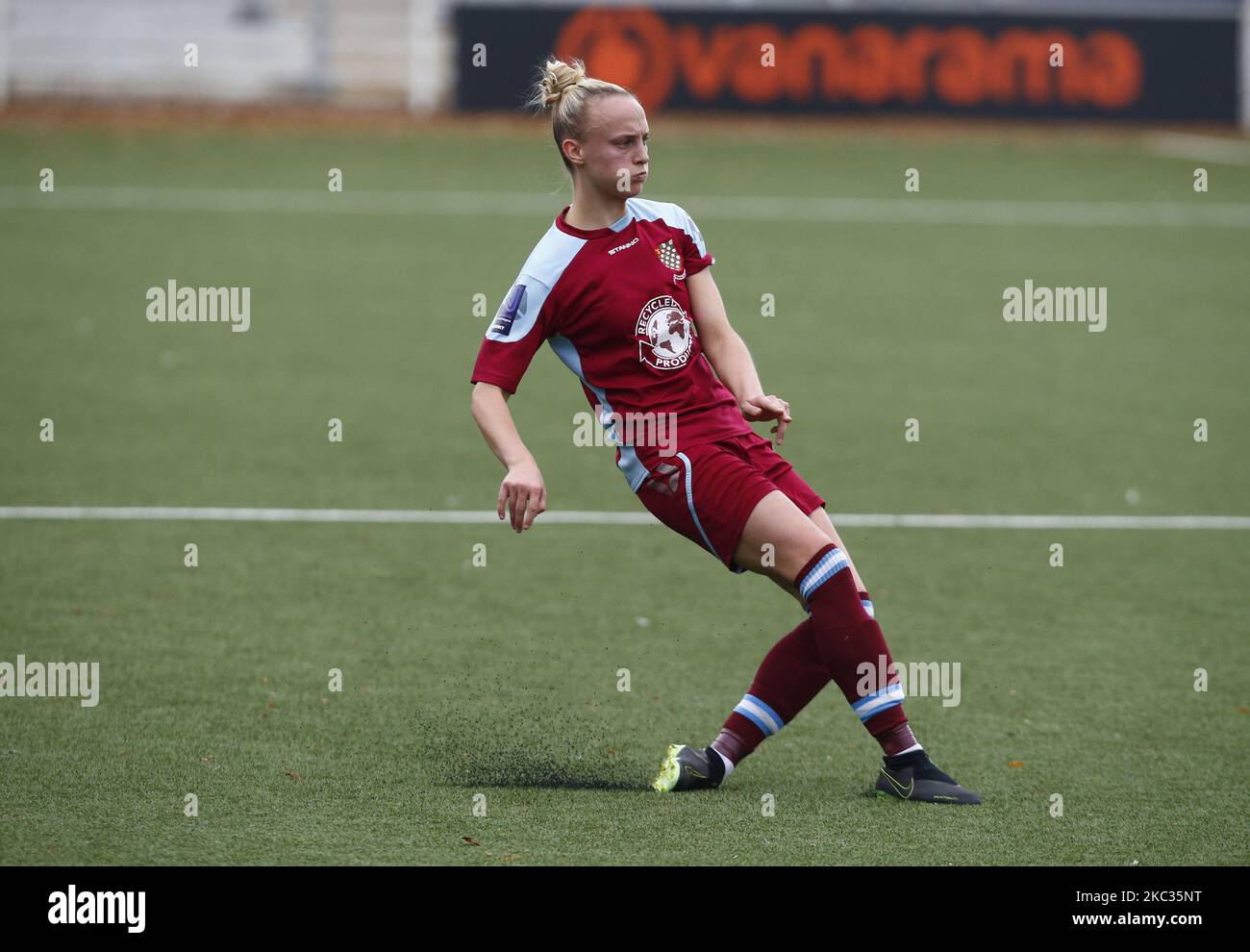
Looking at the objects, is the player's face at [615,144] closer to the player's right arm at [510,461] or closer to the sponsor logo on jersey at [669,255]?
the sponsor logo on jersey at [669,255]

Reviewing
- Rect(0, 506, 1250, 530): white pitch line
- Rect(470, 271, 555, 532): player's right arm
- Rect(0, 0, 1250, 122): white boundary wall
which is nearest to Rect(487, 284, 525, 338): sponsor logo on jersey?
Rect(470, 271, 555, 532): player's right arm

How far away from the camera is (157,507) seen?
8273 millimetres

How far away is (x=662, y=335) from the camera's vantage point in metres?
Answer: 4.80

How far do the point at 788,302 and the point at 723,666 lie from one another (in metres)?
7.91

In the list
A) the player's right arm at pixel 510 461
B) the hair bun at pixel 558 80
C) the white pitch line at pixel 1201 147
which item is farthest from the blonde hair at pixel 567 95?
→ the white pitch line at pixel 1201 147

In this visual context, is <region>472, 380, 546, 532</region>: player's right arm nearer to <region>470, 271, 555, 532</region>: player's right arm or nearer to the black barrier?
<region>470, 271, 555, 532</region>: player's right arm

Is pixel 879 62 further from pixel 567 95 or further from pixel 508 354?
pixel 508 354

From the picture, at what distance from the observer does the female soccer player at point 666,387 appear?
15.4ft

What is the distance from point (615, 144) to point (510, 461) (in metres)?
0.89

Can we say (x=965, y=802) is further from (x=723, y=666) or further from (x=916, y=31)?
(x=916, y=31)

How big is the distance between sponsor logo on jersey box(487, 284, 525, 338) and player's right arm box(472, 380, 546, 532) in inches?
5.8

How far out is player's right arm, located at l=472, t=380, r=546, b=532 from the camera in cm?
446

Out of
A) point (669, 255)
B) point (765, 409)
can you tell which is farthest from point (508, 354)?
point (765, 409)
